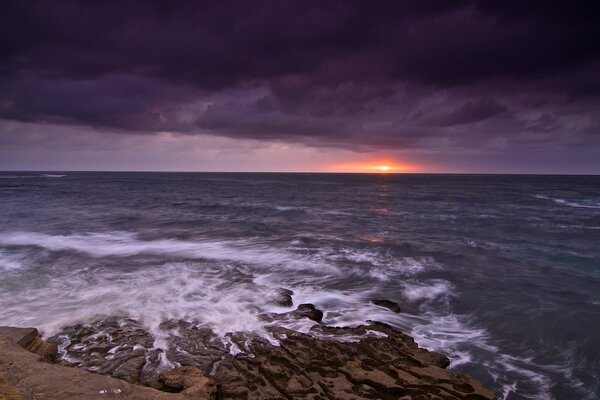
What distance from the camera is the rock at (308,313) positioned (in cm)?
1024

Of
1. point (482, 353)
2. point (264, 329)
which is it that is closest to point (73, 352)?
point (264, 329)

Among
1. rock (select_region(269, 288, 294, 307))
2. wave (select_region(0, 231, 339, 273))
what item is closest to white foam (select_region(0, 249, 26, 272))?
wave (select_region(0, 231, 339, 273))

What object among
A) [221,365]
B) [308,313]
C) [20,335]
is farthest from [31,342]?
[308,313]

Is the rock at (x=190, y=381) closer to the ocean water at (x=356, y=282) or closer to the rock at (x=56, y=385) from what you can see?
the rock at (x=56, y=385)

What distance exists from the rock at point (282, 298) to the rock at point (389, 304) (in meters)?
2.87

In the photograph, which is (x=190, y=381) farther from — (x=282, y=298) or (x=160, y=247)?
(x=160, y=247)

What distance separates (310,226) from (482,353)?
20.6 m

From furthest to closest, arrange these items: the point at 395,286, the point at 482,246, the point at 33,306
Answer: the point at 482,246 < the point at 395,286 < the point at 33,306

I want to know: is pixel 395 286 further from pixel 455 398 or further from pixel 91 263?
pixel 91 263

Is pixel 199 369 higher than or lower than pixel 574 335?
higher

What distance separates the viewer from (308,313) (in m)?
10.5

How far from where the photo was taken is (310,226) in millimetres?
29172

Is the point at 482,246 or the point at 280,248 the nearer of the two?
the point at 280,248

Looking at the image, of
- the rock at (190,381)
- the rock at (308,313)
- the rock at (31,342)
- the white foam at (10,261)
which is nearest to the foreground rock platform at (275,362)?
the rock at (190,381)
